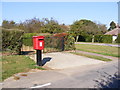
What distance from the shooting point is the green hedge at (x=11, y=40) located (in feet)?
37.8

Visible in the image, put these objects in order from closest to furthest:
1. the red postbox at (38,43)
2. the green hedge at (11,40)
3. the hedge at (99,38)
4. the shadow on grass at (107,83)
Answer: the shadow on grass at (107,83) → the red postbox at (38,43) → the green hedge at (11,40) → the hedge at (99,38)

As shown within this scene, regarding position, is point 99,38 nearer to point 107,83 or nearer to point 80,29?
point 80,29

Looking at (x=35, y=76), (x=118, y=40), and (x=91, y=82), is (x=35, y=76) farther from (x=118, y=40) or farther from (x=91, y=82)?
(x=118, y=40)

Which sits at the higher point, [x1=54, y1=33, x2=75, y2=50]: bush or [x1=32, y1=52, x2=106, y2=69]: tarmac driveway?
[x1=54, y1=33, x2=75, y2=50]: bush

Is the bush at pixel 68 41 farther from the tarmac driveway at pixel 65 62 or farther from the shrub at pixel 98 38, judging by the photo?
the shrub at pixel 98 38

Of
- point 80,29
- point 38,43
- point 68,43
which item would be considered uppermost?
point 80,29

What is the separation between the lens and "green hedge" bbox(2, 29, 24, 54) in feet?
37.8

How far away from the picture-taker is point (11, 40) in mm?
11781

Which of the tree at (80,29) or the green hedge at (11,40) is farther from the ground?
the tree at (80,29)

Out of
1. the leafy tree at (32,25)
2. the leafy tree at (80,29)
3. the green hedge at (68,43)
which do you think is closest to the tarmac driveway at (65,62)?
the green hedge at (68,43)

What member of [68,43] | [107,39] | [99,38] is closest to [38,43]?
[68,43]

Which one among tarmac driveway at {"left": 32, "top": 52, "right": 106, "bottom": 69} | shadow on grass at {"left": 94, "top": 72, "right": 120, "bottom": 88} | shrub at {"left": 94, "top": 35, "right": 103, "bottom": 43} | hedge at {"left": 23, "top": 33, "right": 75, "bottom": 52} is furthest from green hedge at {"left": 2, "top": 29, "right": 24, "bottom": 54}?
shrub at {"left": 94, "top": 35, "right": 103, "bottom": 43}

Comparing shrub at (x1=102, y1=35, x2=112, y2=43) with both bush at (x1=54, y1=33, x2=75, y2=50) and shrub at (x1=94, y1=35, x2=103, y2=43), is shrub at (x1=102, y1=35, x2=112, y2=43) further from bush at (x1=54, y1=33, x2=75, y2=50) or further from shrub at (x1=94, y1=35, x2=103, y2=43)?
bush at (x1=54, y1=33, x2=75, y2=50)

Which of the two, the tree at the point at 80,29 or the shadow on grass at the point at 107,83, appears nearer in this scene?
the shadow on grass at the point at 107,83
